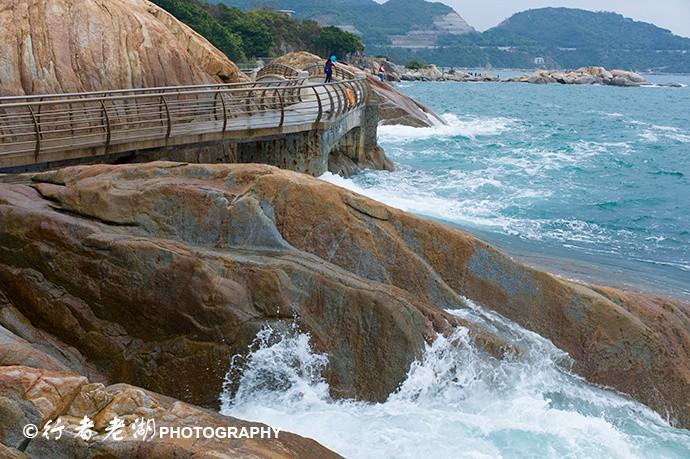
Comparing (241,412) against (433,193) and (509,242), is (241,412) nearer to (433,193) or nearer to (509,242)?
(509,242)

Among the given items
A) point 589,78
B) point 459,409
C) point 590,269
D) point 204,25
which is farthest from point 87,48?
point 589,78

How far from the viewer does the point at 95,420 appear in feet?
17.1

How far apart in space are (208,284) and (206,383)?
0.99 m

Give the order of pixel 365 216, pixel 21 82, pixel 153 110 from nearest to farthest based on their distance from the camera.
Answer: pixel 365 216
pixel 21 82
pixel 153 110

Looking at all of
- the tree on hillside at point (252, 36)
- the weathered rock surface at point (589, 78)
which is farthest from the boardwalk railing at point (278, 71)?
the weathered rock surface at point (589, 78)

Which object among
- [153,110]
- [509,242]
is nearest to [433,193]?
[509,242]

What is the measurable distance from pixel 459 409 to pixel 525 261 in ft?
26.9

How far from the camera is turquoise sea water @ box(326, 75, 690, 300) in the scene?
17281mm

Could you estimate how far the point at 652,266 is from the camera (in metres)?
17.1

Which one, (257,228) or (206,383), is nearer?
(206,383)

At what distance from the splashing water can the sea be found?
0.05 feet

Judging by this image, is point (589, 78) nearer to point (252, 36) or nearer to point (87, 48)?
point (252, 36)

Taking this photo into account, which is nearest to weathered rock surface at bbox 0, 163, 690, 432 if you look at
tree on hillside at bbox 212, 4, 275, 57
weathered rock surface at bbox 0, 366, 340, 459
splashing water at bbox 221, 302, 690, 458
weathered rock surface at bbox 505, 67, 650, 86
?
splashing water at bbox 221, 302, 690, 458

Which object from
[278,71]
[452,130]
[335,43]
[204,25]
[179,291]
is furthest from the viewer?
[335,43]
